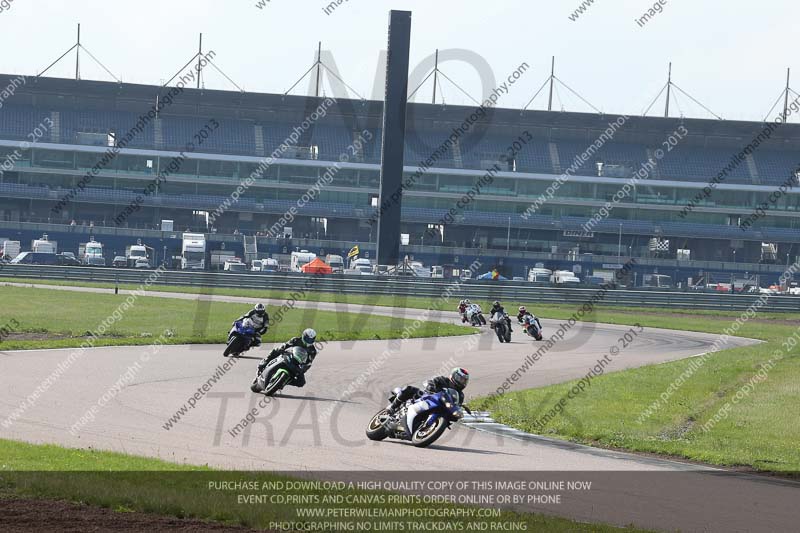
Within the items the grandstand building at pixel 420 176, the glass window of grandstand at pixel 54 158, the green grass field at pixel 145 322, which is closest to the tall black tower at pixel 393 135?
the green grass field at pixel 145 322

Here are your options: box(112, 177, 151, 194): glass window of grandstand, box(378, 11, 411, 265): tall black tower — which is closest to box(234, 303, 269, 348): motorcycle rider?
box(378, 11, 411, 265): tall black tower

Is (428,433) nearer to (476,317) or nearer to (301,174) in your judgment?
(476,317)

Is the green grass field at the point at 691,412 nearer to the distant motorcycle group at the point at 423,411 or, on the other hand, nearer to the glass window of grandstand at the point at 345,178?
A: the distant motorcycle group at the point at 423,411

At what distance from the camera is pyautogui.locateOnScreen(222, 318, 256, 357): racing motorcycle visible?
2403cm

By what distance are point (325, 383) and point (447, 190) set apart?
69.2m

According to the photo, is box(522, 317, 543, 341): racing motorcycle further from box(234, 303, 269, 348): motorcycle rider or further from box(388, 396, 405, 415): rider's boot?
box(388, 396, 405, 415): rider's boot

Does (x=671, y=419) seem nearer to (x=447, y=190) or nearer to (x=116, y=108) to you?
(x=447, y=190)

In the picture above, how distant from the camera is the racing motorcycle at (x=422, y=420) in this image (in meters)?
14.4

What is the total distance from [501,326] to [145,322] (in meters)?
11.3

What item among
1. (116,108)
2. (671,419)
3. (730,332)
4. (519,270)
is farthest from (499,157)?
(671,419)

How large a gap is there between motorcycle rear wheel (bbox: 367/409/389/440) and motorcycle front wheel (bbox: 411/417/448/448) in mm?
421

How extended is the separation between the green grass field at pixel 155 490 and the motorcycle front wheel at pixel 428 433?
361 cm

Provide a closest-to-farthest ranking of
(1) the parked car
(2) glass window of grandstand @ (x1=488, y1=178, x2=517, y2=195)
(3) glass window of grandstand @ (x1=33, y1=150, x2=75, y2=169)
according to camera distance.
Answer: (1) the parked car, (3) glass window of grandstand @ (x1=33, y1=150, x2=75, y2=169), (2) glass window of grandstand @ (x1=488, y1=178, x2=517, y2=195)

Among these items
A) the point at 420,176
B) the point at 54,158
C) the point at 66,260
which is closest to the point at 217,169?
the point at 54,158
